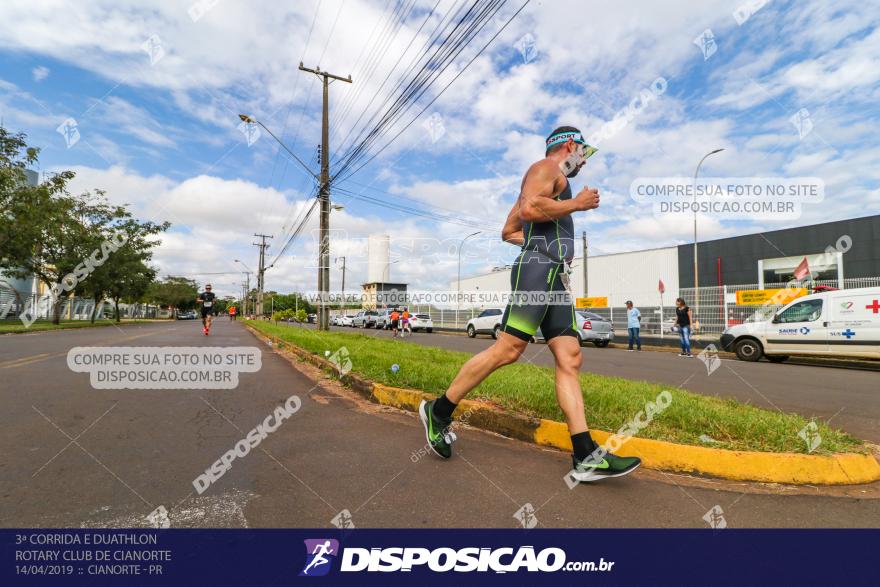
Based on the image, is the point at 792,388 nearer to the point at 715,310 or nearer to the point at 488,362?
the point at 488,362

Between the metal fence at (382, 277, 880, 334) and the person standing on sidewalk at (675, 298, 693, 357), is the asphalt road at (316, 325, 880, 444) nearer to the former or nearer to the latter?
the person standing on sidewalk at (675, 298, 693, 357)

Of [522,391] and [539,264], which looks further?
[522,391]

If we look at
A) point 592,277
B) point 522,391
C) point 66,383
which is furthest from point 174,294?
point 522,391

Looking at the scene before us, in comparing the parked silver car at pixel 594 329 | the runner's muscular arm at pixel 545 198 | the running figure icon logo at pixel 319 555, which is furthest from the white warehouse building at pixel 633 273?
the running figure icon logo at pixel 319 555

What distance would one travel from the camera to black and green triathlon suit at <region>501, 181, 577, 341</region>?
2793mm

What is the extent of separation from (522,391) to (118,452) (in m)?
3.18

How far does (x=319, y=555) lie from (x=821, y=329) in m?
12.4

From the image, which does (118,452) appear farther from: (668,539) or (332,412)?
(668,539)

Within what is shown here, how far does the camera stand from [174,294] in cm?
6494

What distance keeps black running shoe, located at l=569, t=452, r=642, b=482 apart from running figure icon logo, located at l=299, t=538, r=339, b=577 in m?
1.41

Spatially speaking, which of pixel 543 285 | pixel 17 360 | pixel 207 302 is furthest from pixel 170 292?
pixel 543 285

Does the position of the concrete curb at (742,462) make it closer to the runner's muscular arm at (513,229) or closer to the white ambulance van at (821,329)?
the runner's muscular arm at (513,229)

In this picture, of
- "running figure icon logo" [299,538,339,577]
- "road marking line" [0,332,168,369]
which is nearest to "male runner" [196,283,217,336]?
"road marking line" [0,332,168,369]

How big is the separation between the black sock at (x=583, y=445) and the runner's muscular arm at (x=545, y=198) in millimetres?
1282
